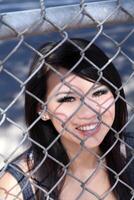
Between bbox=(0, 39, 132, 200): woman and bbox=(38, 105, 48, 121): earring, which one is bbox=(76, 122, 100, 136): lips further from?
bbox=(38, 105, 48, 121): earring

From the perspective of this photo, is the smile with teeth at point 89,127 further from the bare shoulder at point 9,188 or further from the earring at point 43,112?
the bare shoulder at point 9,188

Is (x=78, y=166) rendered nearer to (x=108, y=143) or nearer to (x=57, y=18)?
(x=108, y=143)

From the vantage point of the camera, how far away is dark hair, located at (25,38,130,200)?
1.69 meters

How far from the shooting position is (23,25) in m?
1.30

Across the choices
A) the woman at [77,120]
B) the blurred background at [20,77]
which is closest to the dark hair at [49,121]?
the woman at [77,120]

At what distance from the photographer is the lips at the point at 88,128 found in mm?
1650

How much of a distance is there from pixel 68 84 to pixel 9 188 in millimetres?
443

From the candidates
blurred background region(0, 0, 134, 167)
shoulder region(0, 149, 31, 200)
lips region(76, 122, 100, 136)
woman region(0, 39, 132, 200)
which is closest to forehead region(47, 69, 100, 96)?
woman region(0, 39, 132, 200)

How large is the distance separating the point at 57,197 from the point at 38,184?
10 cm

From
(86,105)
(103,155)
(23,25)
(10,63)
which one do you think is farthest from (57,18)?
(10,63)

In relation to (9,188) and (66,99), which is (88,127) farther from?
(9,188)

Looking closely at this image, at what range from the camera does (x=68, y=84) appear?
160cm

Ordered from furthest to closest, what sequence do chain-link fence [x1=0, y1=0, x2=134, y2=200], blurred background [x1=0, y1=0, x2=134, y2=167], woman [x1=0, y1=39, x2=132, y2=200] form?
blurred background [x1=0, y1=0, x2=134, y2=167] → woman [x1=0, y1=39, x2=132, y2=200] → chain-link fence [x1=0, y1=0, x2=134, y2=200]

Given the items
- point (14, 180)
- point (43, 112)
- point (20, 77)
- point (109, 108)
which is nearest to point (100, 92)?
point (109, 108)
